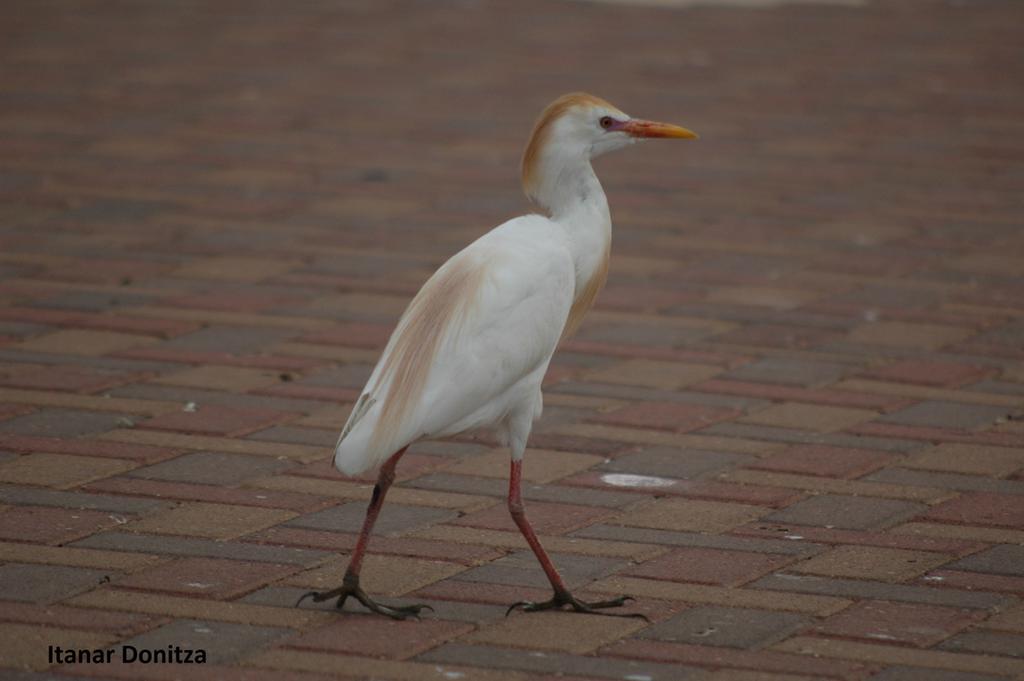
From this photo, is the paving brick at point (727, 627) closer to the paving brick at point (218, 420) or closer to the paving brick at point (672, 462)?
the paving brick at point (672, 462)

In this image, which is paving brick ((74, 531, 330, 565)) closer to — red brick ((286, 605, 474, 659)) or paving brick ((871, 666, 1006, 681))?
A: red brick ((286, 605, 474, 659))

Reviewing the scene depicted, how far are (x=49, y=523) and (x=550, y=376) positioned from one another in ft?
6.85

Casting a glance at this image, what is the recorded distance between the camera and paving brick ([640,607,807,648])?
3.96 meters

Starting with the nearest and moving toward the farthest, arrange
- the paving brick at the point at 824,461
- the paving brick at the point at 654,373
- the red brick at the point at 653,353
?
the paving brick at the point at 824,461, the paving brick at the point at 654,373, the red brick at the point at 653,353

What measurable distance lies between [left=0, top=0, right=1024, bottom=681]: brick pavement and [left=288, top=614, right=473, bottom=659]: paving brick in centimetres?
1

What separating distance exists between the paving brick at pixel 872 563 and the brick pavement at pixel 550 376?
15 millimetres

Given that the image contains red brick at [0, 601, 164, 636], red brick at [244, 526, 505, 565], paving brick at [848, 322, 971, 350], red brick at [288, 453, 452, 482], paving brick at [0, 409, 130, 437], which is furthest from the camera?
paving brick at [848, 322, 971, 350]

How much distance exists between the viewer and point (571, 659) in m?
3.87

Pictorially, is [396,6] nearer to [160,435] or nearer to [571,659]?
[160,435]

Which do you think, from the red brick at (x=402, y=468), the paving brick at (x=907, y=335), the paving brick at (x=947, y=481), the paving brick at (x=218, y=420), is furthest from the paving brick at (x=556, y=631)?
the paving brick at (x=907, y=335)

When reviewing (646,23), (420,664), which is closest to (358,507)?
(420,664)

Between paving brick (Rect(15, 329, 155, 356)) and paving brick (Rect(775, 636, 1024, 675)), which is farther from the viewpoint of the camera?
paving brick (Rect(15, 329, 155, 356))

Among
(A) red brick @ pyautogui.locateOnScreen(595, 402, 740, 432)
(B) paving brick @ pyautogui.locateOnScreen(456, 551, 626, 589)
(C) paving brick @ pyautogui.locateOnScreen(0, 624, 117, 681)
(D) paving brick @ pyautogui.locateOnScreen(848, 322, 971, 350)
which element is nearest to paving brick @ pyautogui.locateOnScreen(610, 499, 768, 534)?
(B) paving brick @ pyautogui.locateOnScreen(456, 551, 626, 589)

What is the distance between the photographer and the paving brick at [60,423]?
5414 mm
